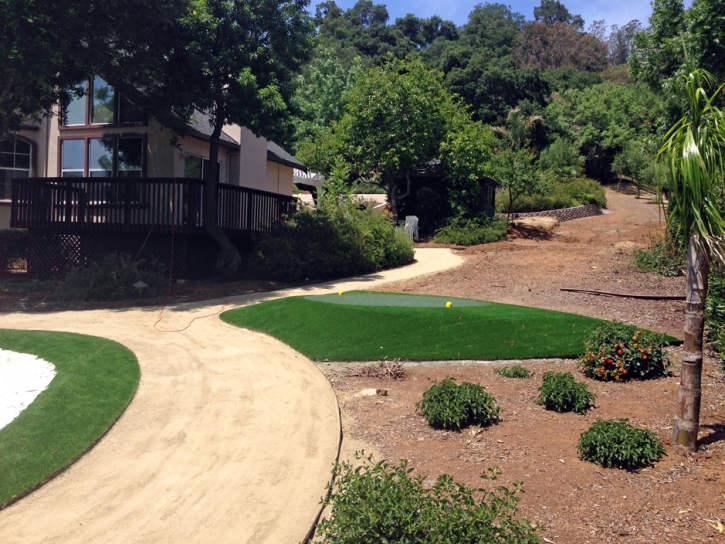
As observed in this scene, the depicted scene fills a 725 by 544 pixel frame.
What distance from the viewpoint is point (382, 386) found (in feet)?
28.1

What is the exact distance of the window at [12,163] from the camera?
21.5m

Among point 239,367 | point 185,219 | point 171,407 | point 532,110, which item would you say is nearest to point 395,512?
point 171,407

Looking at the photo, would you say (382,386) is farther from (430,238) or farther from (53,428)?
(430,238)

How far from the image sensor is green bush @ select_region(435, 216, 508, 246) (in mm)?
25031

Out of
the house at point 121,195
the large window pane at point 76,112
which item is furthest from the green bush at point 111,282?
the large window pane at point 76,112

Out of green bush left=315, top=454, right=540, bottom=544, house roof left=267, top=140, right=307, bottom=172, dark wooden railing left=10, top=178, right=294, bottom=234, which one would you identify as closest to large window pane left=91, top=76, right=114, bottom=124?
dark wooden railing left=10, top=178, right=294, bottom=234

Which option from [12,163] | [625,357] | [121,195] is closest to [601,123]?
[121,195]

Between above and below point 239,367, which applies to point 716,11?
above

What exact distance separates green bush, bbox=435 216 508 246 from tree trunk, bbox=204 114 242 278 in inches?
410

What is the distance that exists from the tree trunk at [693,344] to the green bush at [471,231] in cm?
1902

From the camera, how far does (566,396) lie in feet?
24.0

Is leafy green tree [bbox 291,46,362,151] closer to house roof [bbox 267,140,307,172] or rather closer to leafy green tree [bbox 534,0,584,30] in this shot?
house roof [bbox 267,140,307,172]

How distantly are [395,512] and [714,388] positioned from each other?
564cm

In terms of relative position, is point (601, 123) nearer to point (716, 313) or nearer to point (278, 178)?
point (278, 178)
